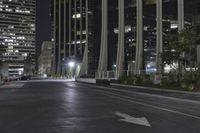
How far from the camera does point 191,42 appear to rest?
38.0m

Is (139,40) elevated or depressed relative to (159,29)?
depressed

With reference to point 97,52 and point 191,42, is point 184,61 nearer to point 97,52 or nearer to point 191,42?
point 191,42

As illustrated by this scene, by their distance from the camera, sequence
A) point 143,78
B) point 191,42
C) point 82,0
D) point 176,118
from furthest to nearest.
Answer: point 82,0
point 143,78
point 191,42
point 176,118

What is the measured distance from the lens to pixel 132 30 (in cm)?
6812

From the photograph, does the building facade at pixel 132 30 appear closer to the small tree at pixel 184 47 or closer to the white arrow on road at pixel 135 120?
the small tree at pixel 184 47

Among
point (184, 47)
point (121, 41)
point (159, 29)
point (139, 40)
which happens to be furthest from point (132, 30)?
point (184, 47)

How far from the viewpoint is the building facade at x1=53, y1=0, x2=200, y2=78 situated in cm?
5722

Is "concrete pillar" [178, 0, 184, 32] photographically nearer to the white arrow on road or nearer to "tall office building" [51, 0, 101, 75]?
"tall office building" [51, 0, 101, 75]

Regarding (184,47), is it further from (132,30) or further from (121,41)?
(132,30)

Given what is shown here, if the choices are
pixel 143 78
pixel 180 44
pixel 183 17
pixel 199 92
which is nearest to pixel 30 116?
pixel 199 92

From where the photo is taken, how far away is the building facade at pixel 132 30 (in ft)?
188

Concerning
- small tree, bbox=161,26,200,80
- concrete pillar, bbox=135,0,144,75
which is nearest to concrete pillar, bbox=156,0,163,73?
concrete pillar, bbox=135,0,144,75

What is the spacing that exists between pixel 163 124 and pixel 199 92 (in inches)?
704

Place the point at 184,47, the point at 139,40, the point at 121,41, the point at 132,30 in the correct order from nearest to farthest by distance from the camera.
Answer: the point at 184,47
the point at 139,40
the point at 121,41
the point at 132,30
